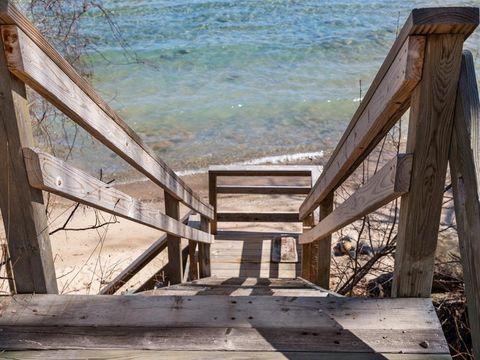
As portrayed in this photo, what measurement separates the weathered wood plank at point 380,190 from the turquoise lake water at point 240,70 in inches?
334

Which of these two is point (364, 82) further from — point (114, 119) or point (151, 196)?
point (114, 119)

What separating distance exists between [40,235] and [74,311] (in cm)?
34

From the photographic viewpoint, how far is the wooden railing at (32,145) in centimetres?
162

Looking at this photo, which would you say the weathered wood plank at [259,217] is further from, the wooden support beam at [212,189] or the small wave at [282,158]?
the small wave at [282,158]

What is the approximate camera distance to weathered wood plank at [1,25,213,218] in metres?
1.60

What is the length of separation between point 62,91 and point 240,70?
15544 mm

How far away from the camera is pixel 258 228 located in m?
8.37

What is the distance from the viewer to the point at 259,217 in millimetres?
6793

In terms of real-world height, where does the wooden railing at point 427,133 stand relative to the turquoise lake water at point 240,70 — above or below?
below

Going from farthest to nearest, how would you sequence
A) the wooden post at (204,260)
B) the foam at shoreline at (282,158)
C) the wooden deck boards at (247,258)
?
the foam at shoreline at (282,158)
the wooden deck boards at (247,258)
the wooden post at (204,260)

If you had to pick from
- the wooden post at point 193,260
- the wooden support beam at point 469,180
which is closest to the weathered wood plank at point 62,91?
the wooden support beam at point 469,180

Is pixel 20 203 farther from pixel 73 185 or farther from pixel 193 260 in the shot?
pixel 193 260

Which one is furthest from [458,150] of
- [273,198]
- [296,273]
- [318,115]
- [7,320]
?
[318,115]

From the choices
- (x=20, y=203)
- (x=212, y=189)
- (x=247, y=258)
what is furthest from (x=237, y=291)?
(x=212, y=189)
